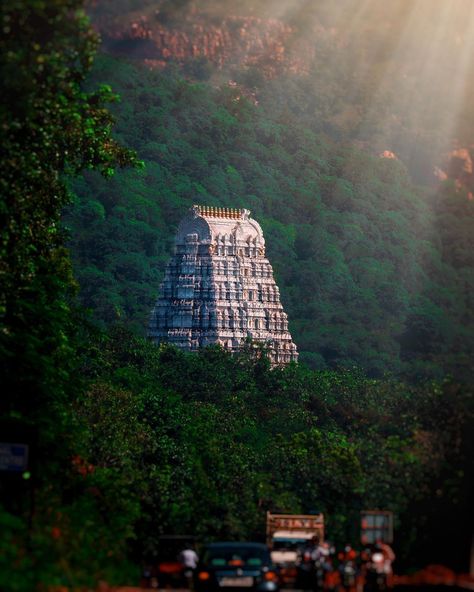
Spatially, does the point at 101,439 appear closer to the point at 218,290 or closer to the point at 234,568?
the point at 234,568

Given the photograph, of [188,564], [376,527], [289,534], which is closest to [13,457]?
[188,564]

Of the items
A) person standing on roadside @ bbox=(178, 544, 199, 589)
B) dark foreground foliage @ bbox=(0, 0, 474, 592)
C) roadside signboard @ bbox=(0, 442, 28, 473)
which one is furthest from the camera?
dark foreground foliage @ bbox=(0, 0, 474, 592)

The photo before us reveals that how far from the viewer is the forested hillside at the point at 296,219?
141m

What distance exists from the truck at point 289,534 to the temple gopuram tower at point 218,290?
258 ft

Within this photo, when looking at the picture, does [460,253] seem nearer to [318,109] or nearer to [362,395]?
[318,109]

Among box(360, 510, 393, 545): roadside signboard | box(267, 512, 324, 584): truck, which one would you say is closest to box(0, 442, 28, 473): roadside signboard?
box(267, 512, 324, 584): truck

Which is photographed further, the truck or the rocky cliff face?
the rocky cliff face

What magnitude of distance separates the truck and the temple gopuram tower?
258ft

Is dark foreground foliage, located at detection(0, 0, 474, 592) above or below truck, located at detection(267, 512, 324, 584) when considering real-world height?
above

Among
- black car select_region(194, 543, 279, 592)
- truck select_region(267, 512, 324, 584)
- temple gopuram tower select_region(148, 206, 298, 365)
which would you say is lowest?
black car select_region(194, 543, 279, 592)

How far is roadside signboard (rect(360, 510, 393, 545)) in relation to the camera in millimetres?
48906

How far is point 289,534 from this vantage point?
163ft

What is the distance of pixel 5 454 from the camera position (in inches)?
1587

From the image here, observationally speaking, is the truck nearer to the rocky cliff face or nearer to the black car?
the black car
